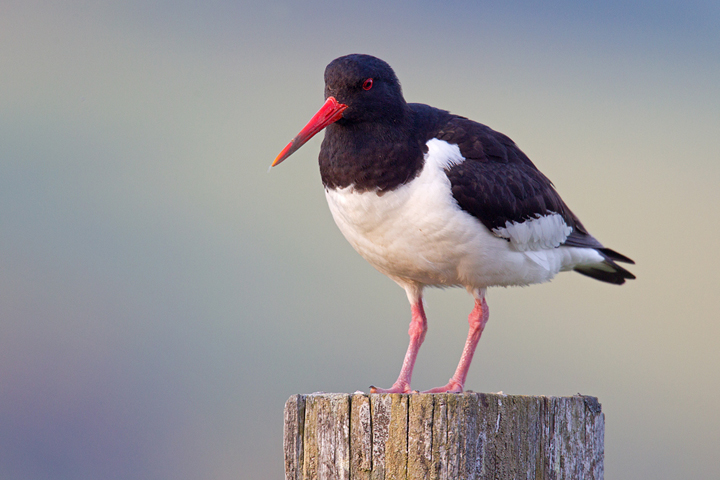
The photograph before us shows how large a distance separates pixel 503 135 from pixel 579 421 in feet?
8.94

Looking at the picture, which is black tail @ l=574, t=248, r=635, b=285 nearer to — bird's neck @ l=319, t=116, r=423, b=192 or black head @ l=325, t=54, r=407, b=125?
bird's neck @ l=319, t=116, r=423, b=192

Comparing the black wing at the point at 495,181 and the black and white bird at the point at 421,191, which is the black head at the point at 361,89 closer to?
the black and white bird at the point at 421,191

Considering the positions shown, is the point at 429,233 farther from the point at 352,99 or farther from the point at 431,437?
the point at 431,437

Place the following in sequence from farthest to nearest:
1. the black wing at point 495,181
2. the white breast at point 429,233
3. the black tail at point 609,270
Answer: the black tail at point 609,270 < the black wing at point 495,181 < the white breast at point 429,233

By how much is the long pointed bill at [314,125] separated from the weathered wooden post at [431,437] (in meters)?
1.98

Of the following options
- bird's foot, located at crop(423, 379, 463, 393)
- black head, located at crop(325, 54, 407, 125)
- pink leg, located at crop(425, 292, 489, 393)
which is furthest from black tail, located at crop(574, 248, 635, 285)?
black head, located at crop(325, 54, 407, 125)

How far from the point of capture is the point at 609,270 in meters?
7.18

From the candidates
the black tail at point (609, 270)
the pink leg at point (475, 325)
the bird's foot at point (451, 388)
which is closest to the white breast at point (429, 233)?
the pink leg at point (475, 325)

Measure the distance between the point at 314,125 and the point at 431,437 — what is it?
2590 mm

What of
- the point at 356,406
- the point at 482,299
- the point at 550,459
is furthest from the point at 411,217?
the point at 550,459

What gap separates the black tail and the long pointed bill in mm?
3362

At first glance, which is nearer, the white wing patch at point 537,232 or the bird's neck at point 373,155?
the bird's neck at point 373,155

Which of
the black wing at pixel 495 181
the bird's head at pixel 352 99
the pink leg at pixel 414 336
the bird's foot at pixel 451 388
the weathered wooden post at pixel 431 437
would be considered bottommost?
the weathered wooden post at pixel 431 437

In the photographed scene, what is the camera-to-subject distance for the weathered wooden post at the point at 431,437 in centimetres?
382
